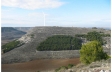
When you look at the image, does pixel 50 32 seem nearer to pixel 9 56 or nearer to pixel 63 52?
pixel 63 52

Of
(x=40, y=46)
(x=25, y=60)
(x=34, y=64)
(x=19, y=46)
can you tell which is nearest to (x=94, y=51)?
(x=34, y=64)

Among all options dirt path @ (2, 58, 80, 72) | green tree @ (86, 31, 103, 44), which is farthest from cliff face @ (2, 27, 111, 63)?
green tree @ (86, 31, 103, 44)

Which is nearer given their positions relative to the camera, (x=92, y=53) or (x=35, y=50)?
(x=92, y=53)

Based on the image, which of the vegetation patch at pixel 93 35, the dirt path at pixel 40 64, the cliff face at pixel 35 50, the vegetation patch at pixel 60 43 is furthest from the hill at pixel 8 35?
the dirt path at pixel 40 64

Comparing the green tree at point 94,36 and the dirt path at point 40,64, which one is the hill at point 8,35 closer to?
the green tree at point 94,36

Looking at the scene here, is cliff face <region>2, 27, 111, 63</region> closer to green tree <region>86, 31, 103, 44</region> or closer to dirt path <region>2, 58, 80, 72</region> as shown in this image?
dirt path <region>2, 58, 80, 72</region>

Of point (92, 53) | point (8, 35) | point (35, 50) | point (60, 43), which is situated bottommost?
point (8, 35)

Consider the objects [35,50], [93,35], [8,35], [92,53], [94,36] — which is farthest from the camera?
[8,35]

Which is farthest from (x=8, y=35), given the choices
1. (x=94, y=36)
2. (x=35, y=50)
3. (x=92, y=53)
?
(x=92, y=53)

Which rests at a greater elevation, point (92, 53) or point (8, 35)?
point (92, 53)

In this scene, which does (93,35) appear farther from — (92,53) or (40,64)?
(92,53)
